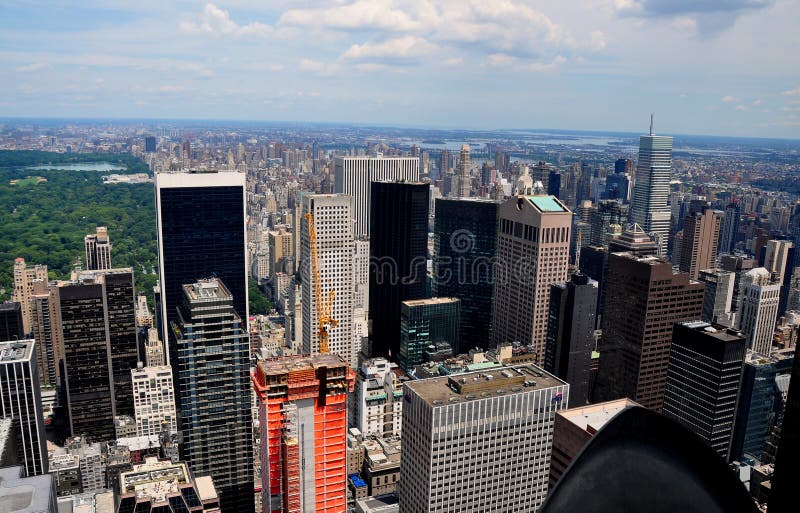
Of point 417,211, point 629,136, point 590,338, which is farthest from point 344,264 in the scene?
point 629,136

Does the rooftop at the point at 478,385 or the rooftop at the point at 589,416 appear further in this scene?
the rooftop at the point at 478,385

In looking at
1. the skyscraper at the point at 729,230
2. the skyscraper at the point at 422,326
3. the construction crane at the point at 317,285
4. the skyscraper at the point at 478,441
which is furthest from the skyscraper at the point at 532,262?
the skyscraper at the point at 729,230

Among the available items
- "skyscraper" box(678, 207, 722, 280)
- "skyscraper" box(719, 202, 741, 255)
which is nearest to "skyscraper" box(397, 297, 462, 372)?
"skyscraper" box(678, 207, 722, 280)

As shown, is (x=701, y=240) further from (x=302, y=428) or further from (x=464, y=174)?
(x=302, y=428)

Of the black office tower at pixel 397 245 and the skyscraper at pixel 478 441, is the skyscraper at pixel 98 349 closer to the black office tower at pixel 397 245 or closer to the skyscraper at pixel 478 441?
the black office tower at pixel 397 245

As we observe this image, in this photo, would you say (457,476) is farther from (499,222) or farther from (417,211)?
(417,211)

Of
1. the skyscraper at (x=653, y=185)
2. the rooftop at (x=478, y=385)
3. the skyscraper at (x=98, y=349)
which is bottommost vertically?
the skyscraper at (x=98, y=349)

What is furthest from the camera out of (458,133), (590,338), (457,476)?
(458,133)

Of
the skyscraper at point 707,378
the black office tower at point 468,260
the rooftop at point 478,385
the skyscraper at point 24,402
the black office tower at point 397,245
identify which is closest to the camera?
the rooftop at point 478,385
